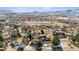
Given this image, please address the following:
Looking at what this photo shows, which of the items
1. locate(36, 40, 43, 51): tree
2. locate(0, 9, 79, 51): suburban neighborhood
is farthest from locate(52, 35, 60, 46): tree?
locate(36, 40, 43, 51): tree

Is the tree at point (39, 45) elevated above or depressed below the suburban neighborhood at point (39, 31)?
below

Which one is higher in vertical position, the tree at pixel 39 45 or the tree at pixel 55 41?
the tree at pixel 55 41

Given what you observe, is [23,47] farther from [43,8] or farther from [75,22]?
[75,22]

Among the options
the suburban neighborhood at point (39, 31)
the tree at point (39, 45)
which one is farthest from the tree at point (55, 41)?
the tree at point (39, 45)

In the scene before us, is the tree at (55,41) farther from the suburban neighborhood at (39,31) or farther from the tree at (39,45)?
the tree at (39,45)

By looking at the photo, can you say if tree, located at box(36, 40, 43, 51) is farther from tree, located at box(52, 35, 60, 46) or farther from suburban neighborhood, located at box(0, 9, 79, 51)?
tree, located at box(52, 35, 60, 46)

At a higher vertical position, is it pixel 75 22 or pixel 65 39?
pixel 75 22

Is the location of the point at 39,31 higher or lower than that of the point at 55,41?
higher

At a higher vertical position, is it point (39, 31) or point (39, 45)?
point (39, 31)

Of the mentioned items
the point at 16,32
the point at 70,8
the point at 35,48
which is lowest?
the point at 35,48
